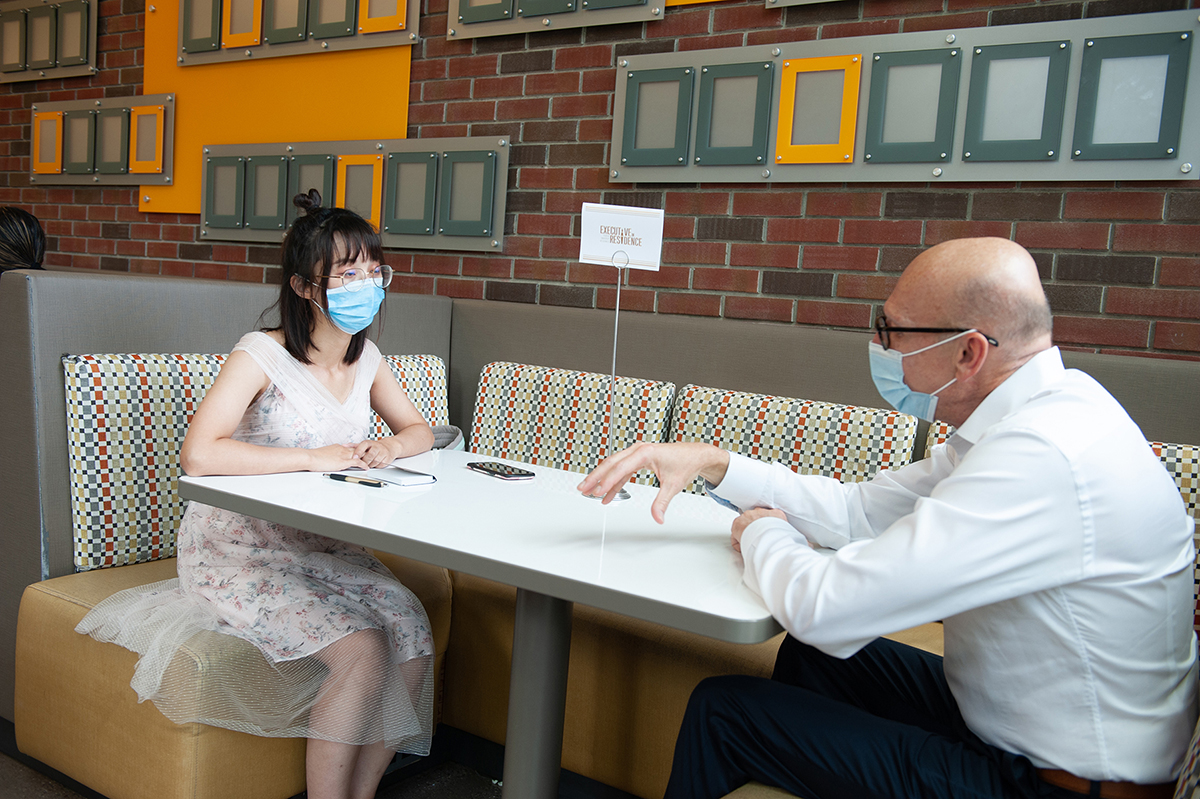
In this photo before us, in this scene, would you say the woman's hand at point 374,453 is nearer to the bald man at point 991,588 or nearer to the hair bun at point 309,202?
the hair bun at point 309,202

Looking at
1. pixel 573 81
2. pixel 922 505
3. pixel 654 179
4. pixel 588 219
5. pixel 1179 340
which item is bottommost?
pixel 922 505

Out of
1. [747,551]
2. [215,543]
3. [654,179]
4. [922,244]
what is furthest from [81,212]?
[747,551]

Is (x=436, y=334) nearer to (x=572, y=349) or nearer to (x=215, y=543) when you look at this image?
(x=572, y=349)

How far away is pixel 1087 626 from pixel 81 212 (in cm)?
469

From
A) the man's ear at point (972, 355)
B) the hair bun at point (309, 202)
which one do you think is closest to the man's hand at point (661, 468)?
the man's ear at point (972, 355)

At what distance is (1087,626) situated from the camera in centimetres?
114

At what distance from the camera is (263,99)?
3.81 meters

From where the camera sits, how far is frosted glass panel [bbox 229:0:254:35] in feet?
12.4

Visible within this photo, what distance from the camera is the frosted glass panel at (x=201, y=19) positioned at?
390 centimetres

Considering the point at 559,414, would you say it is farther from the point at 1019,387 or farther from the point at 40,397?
the point at 1019,387

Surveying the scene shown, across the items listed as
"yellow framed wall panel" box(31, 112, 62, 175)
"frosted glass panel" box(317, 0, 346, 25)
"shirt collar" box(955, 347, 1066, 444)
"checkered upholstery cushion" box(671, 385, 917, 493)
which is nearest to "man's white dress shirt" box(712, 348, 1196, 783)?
"shirt collar" box(955, 347, 1066, 444)

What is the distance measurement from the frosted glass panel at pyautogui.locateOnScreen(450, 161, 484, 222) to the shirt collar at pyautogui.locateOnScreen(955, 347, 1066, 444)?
230 cm

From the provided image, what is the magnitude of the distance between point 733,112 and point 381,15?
1548 mm

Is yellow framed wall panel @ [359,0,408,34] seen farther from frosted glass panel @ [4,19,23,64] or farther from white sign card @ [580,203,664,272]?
frosted glass panel @ [4,19,23,64]
